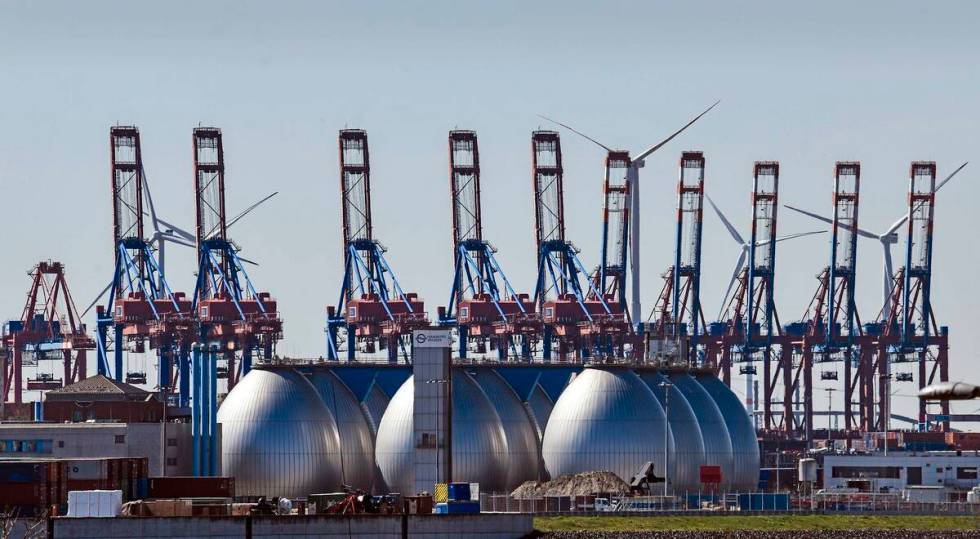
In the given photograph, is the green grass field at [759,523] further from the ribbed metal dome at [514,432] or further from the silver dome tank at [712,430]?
the silver dome tank at [712,430]

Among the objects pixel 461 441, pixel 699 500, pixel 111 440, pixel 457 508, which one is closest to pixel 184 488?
pixel 457 508

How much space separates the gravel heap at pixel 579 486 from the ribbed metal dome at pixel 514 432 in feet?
27.5

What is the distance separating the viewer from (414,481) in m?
163

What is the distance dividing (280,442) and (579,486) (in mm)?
24506

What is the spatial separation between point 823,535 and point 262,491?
5377cm

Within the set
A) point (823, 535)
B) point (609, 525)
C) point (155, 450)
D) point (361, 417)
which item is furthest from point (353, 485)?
point (823, 535)

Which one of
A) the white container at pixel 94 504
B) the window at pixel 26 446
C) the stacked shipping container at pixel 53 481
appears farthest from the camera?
the window at pixel 26 446

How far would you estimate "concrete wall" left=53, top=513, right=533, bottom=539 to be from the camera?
12788cm

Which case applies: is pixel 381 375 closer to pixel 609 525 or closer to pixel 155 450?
pixel 155 450

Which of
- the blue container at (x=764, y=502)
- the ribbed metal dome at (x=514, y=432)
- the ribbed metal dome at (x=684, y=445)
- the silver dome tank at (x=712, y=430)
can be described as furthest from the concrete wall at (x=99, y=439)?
the silver dome tank at (x=712, y=430)

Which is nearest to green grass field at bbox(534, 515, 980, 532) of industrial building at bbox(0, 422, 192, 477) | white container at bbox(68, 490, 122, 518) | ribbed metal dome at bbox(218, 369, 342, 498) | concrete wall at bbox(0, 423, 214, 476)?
white container at bbox(68, 490, 122, 518)

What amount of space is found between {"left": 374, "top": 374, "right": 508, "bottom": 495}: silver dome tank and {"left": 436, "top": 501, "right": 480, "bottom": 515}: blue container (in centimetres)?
4208

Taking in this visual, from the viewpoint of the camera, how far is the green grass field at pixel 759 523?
146250 millimetres

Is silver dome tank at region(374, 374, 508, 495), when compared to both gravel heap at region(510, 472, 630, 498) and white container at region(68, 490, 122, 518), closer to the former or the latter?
gravel heap at region(510, 472, 630, 498)
